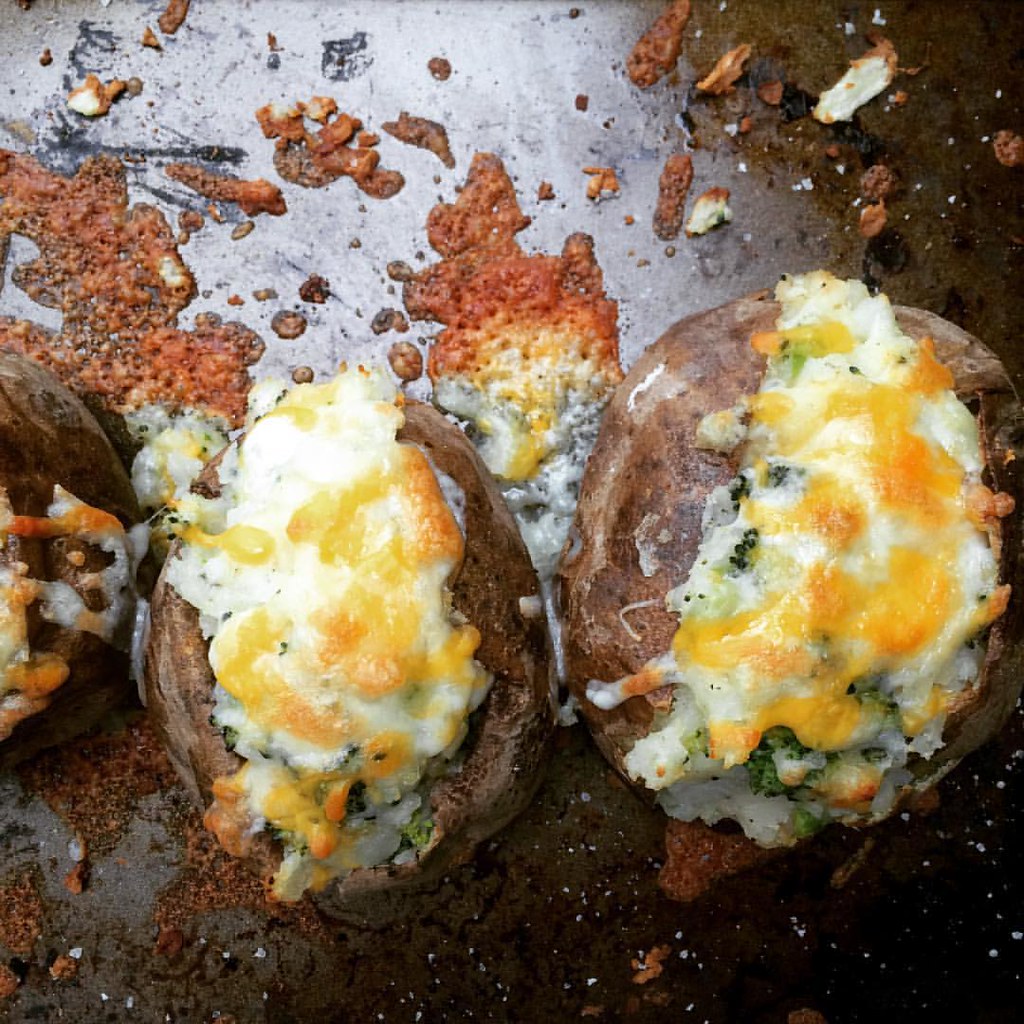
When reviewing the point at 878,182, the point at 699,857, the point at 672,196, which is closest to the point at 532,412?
the point at 672,196

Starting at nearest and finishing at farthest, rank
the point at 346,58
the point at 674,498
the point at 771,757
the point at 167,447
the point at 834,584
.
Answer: the point at 834,584
the point at 771,757
the point at 674,498
the point at 167,447
the point at 346,58

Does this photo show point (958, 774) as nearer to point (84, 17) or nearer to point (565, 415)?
point (565, 415)

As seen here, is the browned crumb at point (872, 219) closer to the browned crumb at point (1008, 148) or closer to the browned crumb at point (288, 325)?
the browned crumb at point (1008, 148)

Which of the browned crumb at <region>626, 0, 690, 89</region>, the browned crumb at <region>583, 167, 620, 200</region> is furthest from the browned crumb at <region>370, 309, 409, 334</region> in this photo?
the browned crumb at <region>626, 0, 690, 89</region>

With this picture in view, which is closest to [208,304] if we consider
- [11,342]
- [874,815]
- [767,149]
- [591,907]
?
[11,342]

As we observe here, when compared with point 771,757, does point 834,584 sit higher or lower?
higher

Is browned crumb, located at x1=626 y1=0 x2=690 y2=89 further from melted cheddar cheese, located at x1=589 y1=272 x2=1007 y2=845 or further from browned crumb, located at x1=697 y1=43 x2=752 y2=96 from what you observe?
melted cheddar cheese, located at x1=589 y1=272 x2=1007 y2=845

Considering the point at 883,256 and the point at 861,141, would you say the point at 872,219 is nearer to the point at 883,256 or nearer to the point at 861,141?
the point at 883,256
